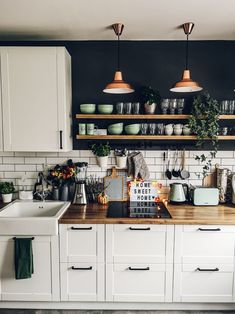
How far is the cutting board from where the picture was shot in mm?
2963

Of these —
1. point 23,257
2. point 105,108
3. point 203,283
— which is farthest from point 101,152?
point 203,283

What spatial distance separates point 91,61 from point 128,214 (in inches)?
65.8

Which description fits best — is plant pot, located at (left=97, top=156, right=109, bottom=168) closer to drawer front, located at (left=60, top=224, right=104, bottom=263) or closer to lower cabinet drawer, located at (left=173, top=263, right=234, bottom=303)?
drawer front, located at (left=60, top=224, right=104, bottom=263)

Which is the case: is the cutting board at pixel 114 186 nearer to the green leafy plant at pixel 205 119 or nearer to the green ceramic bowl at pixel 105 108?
the green ceramic bowl at pixel 105 108

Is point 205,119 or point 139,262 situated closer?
point 139,262

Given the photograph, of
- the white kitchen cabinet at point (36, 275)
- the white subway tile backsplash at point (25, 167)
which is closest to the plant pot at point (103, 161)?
the white subway tile backsplash at point (25, 167)

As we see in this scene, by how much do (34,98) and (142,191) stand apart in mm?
1411

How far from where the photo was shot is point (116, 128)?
9.09 ft

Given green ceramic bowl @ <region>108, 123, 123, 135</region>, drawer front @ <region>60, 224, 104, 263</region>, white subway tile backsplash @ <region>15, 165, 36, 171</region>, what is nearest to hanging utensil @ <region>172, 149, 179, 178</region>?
green ceramic bowl @ <region>108, 123, 123, 135</region>

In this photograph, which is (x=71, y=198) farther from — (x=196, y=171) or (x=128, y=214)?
(x=196, y=171)

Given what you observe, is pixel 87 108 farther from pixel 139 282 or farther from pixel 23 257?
pixel 139 282

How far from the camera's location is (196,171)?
3.00m

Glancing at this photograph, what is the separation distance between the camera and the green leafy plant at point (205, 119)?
271cm

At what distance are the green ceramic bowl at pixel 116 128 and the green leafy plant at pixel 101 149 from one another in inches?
7.6
